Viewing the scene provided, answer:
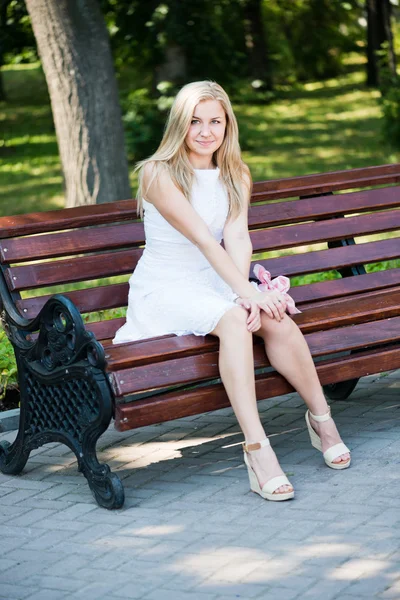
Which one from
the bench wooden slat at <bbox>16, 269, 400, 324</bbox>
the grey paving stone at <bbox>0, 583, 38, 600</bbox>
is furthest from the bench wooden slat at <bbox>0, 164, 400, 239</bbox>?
the grey paving stone at <bbox>0, 583, 38, 600</bbox>

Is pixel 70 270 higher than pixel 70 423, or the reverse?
pixel 70 270

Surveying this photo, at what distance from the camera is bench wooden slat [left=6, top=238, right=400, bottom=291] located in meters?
4.94

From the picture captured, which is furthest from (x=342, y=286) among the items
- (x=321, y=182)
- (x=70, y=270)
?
(x=70, y=270)

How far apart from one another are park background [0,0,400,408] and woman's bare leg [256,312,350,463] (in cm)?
196

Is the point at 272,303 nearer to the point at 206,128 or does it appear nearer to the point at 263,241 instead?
the point at 206,128

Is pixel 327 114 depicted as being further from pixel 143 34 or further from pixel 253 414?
pixel 253 414

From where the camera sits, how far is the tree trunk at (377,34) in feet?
68.3

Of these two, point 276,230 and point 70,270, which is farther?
point 276,230

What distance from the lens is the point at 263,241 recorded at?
5.54m

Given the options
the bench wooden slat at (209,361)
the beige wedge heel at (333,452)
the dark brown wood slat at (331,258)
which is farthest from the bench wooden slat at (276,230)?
the beige wedge heel at (333,452)

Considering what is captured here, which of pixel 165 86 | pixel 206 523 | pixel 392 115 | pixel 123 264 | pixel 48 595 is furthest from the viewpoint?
pixel 165 86

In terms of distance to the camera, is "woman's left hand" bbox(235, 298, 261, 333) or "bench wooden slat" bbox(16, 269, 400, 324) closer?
"woman's left hand" bbox(235, 298, 261, 333)

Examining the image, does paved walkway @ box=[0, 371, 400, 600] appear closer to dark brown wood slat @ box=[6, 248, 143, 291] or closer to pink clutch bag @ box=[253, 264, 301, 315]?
pink clutch bag @ box=[253, 264, 301, 315]

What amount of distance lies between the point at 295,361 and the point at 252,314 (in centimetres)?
31
